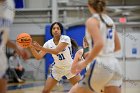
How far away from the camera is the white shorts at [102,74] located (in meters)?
3.72

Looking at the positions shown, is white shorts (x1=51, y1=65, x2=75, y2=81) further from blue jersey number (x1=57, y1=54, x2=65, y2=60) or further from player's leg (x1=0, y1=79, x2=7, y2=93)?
player's leg (x1=0, y1=79, x2=7, y2=93)

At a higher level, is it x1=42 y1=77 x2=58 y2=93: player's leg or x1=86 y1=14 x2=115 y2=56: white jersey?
x1=86 y1=14 x2=115 y2=56: white jersey

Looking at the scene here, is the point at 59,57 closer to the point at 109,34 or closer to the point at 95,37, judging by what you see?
the point at 109,34

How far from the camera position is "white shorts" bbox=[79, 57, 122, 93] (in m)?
3.72

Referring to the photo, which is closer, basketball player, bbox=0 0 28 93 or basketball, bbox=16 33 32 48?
basketball player, bbox=0 0 28 93

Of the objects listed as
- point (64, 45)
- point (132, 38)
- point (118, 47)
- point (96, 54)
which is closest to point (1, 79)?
point (96, 54)

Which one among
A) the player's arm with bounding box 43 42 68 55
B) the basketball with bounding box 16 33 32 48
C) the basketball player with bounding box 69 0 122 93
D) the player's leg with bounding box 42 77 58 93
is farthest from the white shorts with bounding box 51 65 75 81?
the basketball player with bounding box 69 0 122 93

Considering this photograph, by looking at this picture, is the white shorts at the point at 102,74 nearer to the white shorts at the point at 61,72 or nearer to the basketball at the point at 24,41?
the basketball at the point at 24,41

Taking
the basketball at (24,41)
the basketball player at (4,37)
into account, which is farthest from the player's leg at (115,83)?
the basketball at (24,41)

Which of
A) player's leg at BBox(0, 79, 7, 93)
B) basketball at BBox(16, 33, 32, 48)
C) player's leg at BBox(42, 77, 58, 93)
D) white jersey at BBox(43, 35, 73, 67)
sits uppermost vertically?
basketball at BBox(16, 33, 32, 48)

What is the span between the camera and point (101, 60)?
3.71m

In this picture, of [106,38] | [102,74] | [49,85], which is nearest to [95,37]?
[106,38]

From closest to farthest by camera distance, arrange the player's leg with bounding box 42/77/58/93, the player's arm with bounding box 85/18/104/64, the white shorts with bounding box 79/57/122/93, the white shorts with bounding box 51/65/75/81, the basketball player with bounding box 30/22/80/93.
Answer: the player's arm with bounding box 85/18/104/64 → the white shorts with bounding box 79/57/122/93 → the player's leg with bounding box 42/77/58/93 → the basketball player with bounding box 30/22/80/93 → the white shorts with bounding box 51/65/75/81

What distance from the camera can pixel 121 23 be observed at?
630 inches
